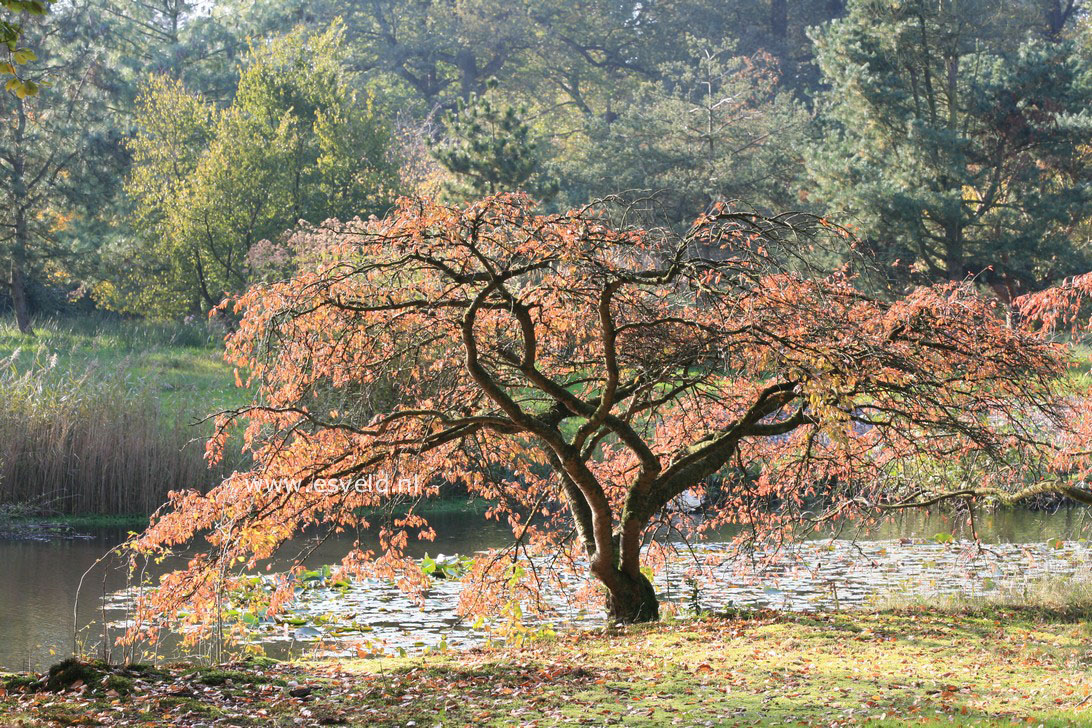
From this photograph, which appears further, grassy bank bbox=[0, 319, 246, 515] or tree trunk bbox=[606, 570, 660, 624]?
grassy bank bbox=[0, 319, 246, 515]

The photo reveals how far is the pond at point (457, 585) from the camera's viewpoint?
33.5 feet

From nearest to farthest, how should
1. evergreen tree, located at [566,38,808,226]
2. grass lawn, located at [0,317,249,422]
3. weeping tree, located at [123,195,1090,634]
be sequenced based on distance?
1. weeping tree, located at [123,195,1090,634]
2. grass lawn, located at [0,317,249,422]
3. evergreen tree, located at [566,38,808,226]

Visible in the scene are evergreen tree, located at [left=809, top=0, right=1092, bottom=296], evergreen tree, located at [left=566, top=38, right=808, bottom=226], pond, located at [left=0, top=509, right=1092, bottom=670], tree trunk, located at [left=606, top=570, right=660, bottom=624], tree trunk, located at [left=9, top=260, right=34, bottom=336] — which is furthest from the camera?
evergreen tree, located at [left=566, top=38, right=808, bottom=226]

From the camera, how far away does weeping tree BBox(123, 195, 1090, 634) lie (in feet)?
23.7

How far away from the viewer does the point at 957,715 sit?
545 centimetres

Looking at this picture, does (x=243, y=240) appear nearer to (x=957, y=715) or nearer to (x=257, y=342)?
(x=257, y=342)

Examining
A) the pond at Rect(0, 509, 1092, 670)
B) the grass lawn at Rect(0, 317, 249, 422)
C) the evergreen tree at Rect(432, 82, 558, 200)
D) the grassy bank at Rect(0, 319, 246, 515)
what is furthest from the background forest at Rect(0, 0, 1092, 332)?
the pond at Rect(0, 509, 1092, 670)

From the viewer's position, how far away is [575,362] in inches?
360

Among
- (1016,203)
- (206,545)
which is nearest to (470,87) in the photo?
(1016,203)

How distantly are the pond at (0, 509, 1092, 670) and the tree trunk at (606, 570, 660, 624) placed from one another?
2.98ft

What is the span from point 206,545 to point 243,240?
14.2 m

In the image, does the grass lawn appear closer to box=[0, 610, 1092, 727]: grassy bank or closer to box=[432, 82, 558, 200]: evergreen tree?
box=[432, 82, 558, 200]: evergreen tree

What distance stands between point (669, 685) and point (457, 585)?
21.7 ft

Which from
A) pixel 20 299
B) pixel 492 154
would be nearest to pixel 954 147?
pixel 492 154
